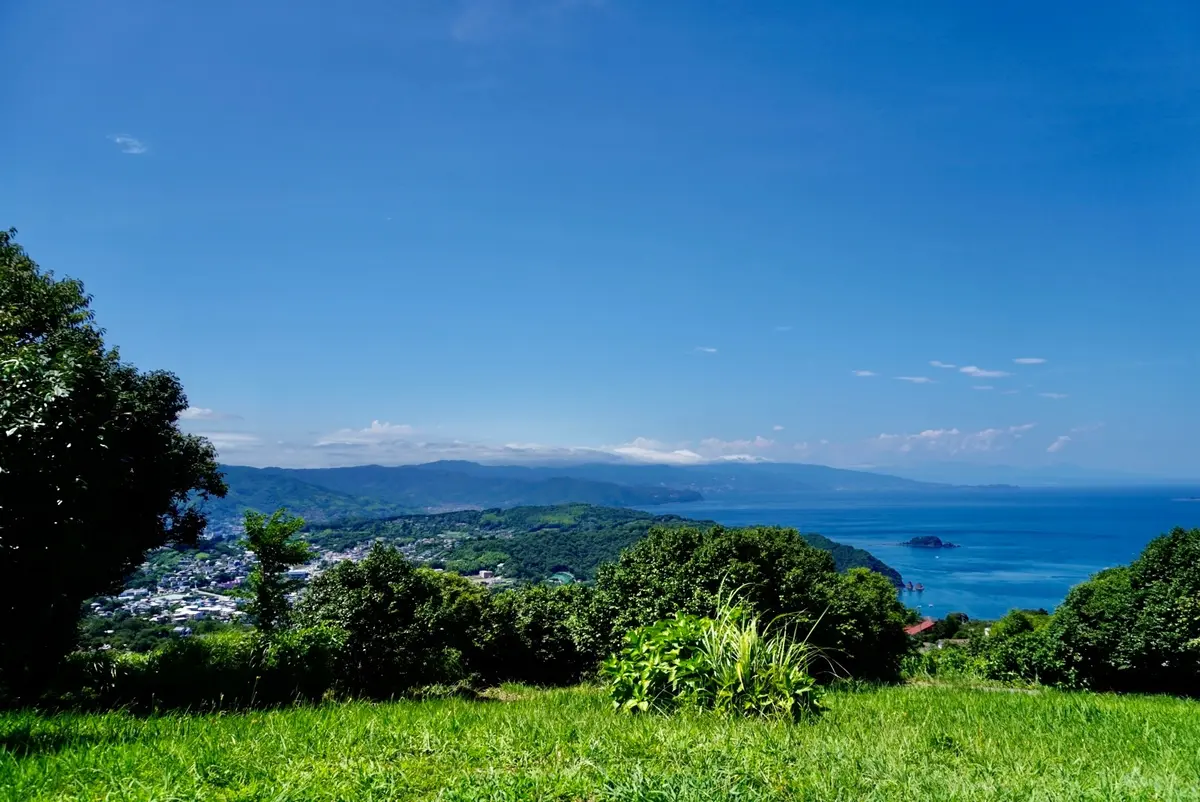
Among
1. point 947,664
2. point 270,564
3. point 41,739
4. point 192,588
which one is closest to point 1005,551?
point 947,664

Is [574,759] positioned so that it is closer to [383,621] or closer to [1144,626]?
[383,621]

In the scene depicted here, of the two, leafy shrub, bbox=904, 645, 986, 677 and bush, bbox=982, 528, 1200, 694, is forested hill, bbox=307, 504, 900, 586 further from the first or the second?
bush, bbox=982, 528, 1200, 694

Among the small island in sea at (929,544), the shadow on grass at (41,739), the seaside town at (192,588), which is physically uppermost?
the shadow on grass at (41,739)

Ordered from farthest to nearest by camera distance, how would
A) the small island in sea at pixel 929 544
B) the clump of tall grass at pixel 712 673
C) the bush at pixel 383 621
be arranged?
1. the small island in sea at pixel 929 544
2. the bush at pixel 383 621
3. the clump of tall grass at pixel 712 673

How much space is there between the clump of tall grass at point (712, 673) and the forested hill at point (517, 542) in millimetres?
33850

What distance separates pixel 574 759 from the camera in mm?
4027

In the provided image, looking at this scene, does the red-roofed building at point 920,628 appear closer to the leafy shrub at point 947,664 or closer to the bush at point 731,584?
the leafy shrub at point 947,664

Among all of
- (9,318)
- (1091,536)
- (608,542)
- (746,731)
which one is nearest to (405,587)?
(9,318)

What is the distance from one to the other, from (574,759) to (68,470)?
5823mm

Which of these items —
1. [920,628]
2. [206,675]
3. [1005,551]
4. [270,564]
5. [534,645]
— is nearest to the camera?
[206,675]

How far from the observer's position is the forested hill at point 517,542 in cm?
7012

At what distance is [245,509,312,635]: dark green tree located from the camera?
1622cm

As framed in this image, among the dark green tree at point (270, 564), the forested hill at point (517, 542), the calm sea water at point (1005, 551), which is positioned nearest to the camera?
the dark green tree at point (270, 564)

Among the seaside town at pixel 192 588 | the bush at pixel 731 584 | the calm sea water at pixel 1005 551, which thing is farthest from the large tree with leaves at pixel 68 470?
the calm sea water at pixel 1005 551
